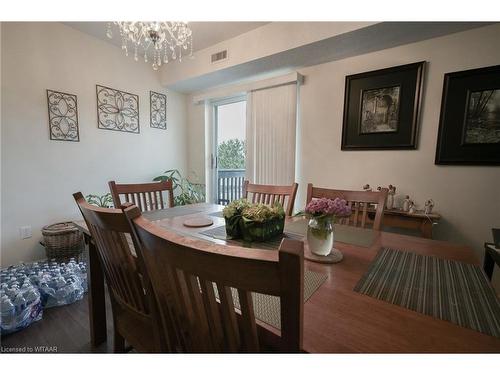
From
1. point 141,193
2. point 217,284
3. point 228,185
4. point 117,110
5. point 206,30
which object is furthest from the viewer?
point 228,185

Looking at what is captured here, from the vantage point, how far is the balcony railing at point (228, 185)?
354 centimetres

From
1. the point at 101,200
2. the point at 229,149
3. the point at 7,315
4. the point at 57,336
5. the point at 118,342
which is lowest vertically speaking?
the point at 57,336

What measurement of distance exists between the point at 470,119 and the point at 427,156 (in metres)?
0.38

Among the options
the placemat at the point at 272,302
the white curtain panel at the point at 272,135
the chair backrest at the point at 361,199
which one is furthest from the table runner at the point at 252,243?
the white curtain panel at the point at 272,135

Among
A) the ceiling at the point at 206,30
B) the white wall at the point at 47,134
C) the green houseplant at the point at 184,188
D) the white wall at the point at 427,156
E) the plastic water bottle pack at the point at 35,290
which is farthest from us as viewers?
the green houseplant at the point at 184,188

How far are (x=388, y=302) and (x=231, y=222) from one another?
678mm

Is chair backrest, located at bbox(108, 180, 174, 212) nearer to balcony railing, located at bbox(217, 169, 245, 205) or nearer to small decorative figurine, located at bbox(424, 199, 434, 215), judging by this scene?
balcony railing, located at bbox(217, 169, 245, 205)

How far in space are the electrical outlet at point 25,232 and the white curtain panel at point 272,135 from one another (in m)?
2.43

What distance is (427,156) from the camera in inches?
78.7

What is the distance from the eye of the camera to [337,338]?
0.49m

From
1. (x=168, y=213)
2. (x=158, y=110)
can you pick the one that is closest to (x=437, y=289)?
(x=168, y=213)

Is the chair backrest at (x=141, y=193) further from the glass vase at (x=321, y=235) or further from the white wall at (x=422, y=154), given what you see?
the white wall at (x=422, y=154)

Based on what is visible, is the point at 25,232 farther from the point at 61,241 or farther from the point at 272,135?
the point at 272,135
